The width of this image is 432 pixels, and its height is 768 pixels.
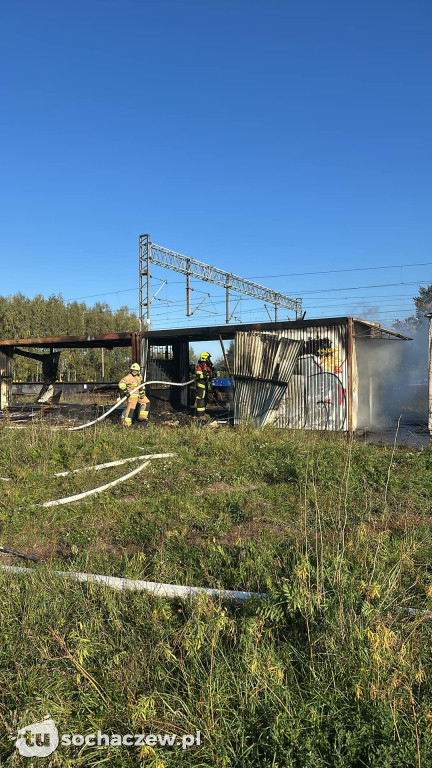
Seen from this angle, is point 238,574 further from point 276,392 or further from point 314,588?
point 276,392

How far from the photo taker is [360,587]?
3.12 metres

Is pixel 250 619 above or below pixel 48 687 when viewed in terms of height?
above

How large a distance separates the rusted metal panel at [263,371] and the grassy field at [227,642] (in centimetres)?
732

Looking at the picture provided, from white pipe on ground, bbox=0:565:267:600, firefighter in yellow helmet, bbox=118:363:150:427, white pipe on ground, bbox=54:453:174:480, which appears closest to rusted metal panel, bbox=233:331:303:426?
firefighter in yellow helmet, bbox=118:363:150:427

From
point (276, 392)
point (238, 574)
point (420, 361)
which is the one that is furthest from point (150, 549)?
point (420, 361)

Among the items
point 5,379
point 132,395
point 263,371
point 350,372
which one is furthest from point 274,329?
point 5,379

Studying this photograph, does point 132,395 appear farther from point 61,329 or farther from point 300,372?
point 61,329

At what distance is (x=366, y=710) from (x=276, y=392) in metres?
10.7

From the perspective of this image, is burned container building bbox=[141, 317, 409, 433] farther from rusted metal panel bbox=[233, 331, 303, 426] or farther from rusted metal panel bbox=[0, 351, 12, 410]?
rusted metal panel bbox=[0, 351, 12, 410]

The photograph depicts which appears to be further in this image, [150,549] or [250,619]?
[150,549]

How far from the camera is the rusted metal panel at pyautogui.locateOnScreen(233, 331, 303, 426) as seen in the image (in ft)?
41.9

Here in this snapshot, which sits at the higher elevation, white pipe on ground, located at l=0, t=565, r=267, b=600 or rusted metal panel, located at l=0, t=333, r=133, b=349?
rusted metal panel, located at l=0, t=333, r=133, b=349

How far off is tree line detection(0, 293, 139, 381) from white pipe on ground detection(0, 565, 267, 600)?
38.3 meters

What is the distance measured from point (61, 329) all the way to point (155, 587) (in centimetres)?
4279
